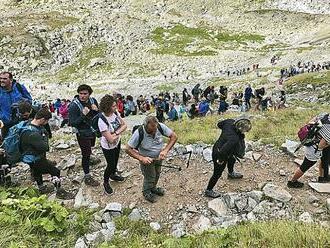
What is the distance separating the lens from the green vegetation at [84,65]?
171ft

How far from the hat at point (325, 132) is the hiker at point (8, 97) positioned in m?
5.88

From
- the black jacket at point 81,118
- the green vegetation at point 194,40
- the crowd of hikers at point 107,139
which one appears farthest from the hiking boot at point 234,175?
the green vegetation at point 194,40

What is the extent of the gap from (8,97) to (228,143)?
4.70m

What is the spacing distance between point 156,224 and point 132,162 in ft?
9.32

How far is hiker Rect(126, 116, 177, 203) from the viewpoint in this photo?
709 cm

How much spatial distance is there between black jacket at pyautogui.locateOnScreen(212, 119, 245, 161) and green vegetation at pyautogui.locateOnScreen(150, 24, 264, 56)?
164ft

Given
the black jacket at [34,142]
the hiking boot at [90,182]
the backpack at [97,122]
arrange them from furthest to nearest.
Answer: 1. the hiking boot at [90,182]
2. the backpack at [97,122]
3. the black jacket at [34,142]

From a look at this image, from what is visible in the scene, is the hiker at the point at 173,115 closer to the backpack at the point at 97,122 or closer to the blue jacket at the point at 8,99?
the blue jacket at the point at 8,99

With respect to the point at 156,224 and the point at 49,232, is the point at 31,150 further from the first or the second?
the point at 156,224

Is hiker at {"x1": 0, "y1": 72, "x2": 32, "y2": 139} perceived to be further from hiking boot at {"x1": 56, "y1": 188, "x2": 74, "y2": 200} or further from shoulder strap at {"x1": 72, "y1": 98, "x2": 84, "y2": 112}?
hiking boot at {"x1": 56, "y1": 188, "x2": 74, "y2": 200}

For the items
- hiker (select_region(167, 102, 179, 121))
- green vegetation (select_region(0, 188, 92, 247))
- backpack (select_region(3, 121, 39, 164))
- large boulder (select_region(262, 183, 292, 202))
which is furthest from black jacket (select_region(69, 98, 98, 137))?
hiker (select_region(167, 102, 179, 121))

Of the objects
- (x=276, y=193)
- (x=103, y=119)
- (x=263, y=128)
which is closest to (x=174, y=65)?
(x=263, y=128)

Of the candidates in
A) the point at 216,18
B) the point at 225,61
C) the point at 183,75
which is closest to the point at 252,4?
the point at 216,18

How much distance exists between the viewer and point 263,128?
13.9 metres
